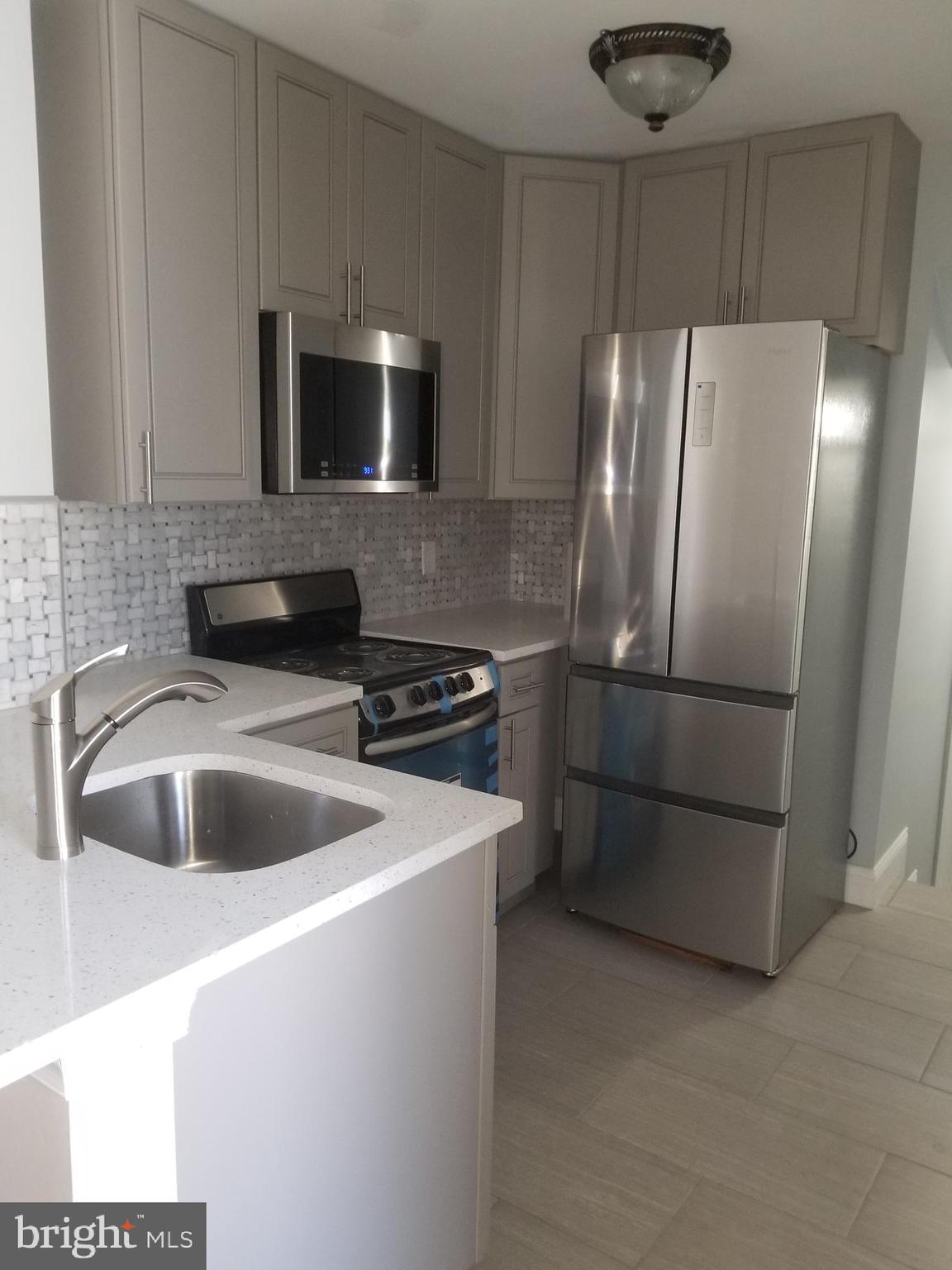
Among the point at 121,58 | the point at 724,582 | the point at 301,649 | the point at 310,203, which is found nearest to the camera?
the point at 121,58

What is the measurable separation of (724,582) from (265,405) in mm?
1347

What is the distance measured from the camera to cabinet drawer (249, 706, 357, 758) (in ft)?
7.41

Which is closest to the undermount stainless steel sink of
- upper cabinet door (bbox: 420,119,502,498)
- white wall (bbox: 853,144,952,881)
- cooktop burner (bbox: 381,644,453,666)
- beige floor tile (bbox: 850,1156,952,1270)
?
cooktop burner (bbox: 381,644,453,666)

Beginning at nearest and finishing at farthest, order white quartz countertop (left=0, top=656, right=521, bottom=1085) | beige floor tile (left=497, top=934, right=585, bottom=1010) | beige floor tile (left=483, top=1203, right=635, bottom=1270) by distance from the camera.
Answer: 1. white quartz countertop (left=0, top=656, right=521, bottom=1085)
2. beige floor tile (left=483, top=1203, right=635, bottom=1270)
3. beige floor tile (left=497, top=934, right=585, bottom=1010)

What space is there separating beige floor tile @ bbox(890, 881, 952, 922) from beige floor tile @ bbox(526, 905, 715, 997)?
926mm

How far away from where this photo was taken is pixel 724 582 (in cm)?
279

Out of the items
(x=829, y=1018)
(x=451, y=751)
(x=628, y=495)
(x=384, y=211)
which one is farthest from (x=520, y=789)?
(x=384, y=211)

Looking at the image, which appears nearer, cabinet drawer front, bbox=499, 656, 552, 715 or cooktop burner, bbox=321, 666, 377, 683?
cooktop burner, bbox=321, 666, 377, 683

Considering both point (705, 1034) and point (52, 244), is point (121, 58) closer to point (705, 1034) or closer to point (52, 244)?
point (52, 244)

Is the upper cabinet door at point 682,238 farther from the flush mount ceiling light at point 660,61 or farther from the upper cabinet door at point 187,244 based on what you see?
the upper cabinet door at point 187,244

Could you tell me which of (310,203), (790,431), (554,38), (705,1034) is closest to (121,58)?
(310,203)

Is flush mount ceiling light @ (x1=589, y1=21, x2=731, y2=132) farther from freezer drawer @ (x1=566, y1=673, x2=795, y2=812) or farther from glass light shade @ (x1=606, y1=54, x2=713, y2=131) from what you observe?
freezer drawer @ (x1=566, y1=673, x2=795, y2=812)

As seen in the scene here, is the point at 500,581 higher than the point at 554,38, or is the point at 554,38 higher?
the point at 554,38

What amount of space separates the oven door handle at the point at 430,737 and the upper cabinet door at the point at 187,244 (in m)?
0.75
